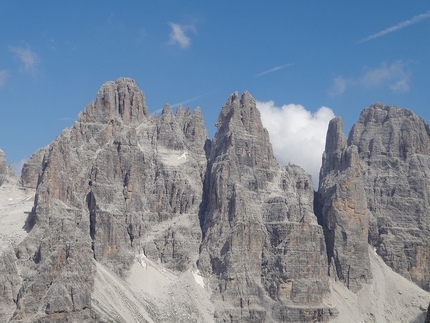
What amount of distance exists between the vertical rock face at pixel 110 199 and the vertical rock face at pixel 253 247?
20.6 feet

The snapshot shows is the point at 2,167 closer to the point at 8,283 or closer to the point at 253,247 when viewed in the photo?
the point at 8,283

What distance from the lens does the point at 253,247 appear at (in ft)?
605

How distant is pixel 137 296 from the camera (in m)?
163

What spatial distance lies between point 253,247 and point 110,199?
3374 cm

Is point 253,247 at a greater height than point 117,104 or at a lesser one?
lesser

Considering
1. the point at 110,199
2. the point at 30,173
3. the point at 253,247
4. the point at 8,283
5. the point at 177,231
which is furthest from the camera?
the point at 177,231

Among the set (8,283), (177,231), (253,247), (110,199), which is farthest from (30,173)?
(8,283)

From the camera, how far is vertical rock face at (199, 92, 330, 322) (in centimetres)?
17688

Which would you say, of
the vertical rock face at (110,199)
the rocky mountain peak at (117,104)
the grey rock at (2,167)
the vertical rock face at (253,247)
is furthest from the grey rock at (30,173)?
the vertical rock face at (253,247)

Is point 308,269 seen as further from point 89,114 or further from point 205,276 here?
point 89,114

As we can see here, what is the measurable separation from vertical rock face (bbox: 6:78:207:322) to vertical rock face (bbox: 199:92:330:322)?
6.26 metres

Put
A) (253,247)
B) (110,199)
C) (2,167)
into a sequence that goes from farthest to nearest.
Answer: (2,167), (253,247), (110,199)

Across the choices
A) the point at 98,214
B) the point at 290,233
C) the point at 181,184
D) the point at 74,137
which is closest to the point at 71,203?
the point at 98,214

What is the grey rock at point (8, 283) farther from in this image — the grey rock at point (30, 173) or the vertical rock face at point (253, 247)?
the vertical rock face at point (253, 247)
